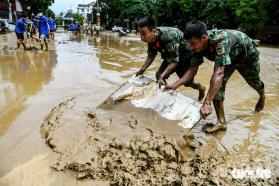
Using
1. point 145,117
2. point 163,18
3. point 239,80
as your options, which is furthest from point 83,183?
point 163,18

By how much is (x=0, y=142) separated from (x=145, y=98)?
1618 mm

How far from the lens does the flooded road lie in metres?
2.88

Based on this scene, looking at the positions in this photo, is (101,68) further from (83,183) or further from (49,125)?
(83,183)

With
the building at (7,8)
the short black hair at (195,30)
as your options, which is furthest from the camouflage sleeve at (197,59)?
the building at (7,8)

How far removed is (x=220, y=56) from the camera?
272 cm

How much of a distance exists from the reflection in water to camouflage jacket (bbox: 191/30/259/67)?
244 cm

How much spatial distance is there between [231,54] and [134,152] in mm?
1425

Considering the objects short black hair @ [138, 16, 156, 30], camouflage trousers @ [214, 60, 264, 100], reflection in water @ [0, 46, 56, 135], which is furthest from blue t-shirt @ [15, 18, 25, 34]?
camouflage trousers @ [214, 60, 264, 100]

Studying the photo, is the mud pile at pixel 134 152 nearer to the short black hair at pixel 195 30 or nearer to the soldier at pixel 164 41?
the soldier at pixel 164 41

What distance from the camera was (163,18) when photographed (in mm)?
30703

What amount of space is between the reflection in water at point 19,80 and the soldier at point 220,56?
2.23m

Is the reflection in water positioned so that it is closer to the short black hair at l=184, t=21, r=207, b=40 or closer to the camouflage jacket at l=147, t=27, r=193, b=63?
the camouflage jacket at l=147, t=27, r=193, b=63

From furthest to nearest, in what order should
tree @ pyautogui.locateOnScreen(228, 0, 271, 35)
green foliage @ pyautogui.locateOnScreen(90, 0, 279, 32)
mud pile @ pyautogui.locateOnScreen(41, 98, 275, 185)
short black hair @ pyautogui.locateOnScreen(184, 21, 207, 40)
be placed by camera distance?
green foliage @ pyautogui.locateOnScreen(90, 0, 279, 32) → tree @ pyautogui.locateOnScreen(228, 0, 271, 35) → short black hair @ pyautogui.locateOnScreen(184, 21, 207, 40) → mud pile @ pyautogui.locateOnScreen(41, 98, 275, 185)

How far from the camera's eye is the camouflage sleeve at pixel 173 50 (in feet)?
11.4
